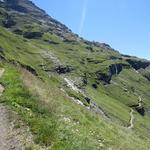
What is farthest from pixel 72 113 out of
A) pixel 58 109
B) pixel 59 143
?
pixel 59 143

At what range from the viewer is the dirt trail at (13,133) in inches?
582

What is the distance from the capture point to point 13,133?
16.3 m

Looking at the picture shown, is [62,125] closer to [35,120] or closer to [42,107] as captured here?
[35,120]

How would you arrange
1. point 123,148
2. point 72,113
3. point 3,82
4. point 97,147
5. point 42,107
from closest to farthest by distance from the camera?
point 97,147 < point 123,148 < point 42,107 < point 72,113 < point 3,82

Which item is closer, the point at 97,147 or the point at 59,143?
the point at 59,143

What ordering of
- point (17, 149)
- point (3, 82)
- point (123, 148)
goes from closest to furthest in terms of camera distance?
point (17, 149)
point (123, 148)
point (3, 82)

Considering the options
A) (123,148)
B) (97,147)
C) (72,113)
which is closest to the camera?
(97,147)

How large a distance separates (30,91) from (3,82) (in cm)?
550

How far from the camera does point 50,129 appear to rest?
16109mm

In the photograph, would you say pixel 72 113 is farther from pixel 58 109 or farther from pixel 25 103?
pixel 25 103

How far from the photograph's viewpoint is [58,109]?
69.1ft

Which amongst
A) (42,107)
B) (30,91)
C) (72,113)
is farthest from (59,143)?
(30,91)

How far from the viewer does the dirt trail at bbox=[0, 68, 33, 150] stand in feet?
48.5

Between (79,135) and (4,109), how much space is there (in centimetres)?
559
